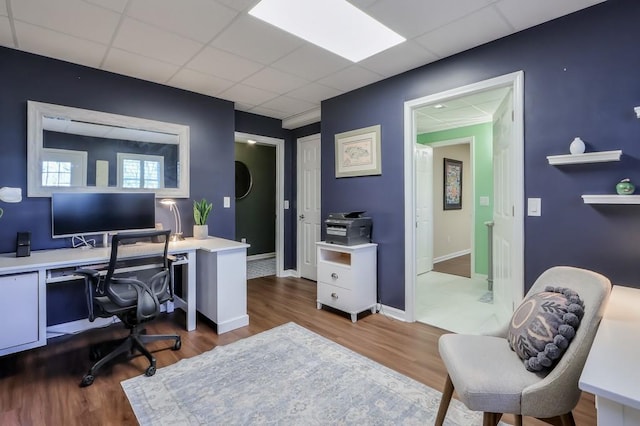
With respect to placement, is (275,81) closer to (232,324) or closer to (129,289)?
(129,289)

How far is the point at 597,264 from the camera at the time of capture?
1.93m

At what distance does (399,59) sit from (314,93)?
3.72ft

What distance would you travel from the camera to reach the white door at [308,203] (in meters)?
4.44

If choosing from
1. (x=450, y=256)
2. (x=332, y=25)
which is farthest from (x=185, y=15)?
(x=450, y=256)

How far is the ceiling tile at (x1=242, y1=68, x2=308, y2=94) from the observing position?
9.62 ft

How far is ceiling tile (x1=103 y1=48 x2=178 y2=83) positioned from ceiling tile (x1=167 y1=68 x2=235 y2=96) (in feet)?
0.29

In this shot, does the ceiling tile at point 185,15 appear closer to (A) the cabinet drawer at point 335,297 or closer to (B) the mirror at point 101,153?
(B) the mirror at point 101,153

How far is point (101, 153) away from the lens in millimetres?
2863

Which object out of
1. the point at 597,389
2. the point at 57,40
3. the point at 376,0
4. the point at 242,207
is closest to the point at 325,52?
the point at 376,0

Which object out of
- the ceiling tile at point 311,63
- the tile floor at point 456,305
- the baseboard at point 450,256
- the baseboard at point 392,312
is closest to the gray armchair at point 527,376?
the tile floor at point 456,305

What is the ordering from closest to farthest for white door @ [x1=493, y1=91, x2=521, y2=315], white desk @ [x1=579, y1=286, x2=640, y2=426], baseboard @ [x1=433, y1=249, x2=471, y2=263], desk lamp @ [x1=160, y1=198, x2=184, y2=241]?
white desk @ [x1=579, y1=286, x2=640, y2=426] < white door @ [x1=493, y1=91, x2=521, y2=315] < desk lamp @ [x1=160, y1=198, x2=184, y2=241] < baseboard @ [x1=433, y1=249, x2=471, y2=263]

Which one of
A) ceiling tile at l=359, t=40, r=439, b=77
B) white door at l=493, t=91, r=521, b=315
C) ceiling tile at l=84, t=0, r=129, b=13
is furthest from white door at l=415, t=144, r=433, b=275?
ceiling tile at l=84, t=0, r=129, b=13

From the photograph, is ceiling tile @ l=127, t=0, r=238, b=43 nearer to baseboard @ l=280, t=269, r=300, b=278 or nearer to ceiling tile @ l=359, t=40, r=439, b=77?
ceiling tile @ l=359, t=40, r=439, b=77

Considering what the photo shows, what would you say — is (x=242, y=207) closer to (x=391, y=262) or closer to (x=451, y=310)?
(x=391, y=262)
